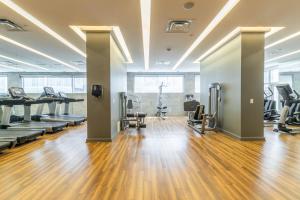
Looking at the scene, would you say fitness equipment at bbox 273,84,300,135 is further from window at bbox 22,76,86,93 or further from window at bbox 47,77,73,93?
window at bbox 47,77,73,93

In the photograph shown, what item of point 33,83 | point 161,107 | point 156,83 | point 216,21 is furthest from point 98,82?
point 33,83

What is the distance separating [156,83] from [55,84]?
6662 millimetres

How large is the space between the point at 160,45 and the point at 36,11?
383 cm

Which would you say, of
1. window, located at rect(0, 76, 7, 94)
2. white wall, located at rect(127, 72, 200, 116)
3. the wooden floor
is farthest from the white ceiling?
window, located at rect(0, 76, 7, 94)

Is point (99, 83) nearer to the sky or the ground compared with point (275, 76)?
nearer to the ground

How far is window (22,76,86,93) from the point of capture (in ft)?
44.7

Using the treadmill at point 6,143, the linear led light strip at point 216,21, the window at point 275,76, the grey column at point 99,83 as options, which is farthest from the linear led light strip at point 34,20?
the window at point 275,76

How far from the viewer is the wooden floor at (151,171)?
8.44ft

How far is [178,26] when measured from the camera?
5.02 m

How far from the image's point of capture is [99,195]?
2506 millimetres

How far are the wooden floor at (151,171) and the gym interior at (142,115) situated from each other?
2 centimetres

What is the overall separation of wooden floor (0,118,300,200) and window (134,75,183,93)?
889 centimetres

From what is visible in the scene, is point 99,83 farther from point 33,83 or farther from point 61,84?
point 33,83

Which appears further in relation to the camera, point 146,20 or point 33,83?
point 33,83
